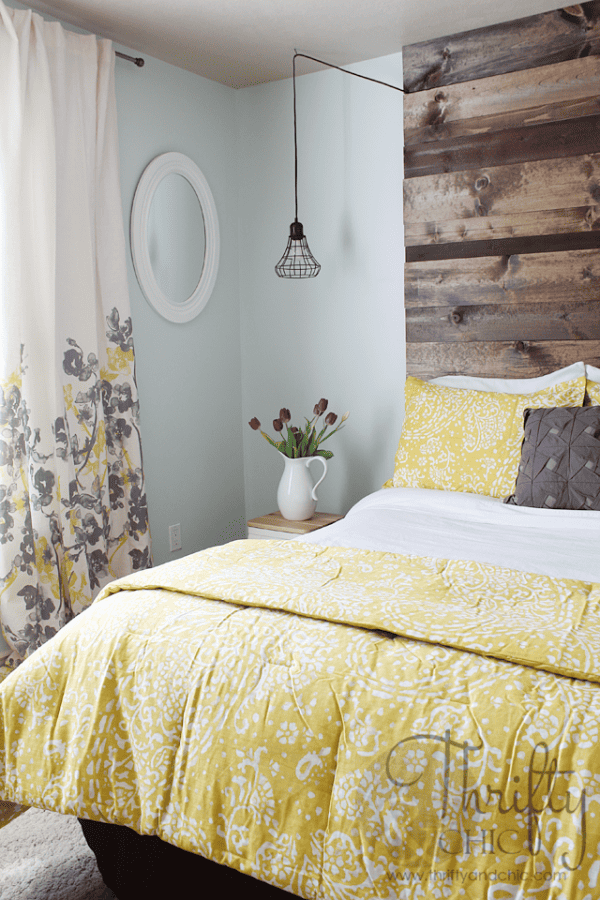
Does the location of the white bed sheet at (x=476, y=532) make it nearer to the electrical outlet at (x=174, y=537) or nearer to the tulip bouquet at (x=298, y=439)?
the tulip bouquet at (x=298, y=439)

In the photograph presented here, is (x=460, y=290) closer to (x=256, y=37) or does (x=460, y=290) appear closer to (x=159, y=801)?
(x=256, y=37)

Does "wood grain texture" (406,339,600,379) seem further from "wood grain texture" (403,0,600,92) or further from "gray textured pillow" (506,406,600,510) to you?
"wood grain texture" (403,0,600,92)

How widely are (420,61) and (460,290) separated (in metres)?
0.97

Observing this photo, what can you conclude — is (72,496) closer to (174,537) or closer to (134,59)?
(174,537)

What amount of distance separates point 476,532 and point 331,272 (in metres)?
1.74

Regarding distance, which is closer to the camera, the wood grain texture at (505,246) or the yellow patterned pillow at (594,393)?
the yellow patterned pillow at (594,393)

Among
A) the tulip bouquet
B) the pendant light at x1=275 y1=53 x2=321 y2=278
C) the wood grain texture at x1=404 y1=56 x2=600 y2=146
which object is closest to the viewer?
the wood grain texture at x1=404 y1=56 x2=600 y2=146

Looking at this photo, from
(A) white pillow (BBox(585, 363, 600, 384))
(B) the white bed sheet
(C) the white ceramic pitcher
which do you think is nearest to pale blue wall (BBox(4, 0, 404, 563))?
(C) the white ceramic pitcher

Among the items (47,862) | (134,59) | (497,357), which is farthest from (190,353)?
(47,862)

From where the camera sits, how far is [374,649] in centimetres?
129

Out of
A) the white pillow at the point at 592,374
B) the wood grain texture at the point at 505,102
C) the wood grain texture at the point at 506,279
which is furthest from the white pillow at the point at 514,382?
the wood grain texture at the point at 505,102

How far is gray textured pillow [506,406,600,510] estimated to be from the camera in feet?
7.24

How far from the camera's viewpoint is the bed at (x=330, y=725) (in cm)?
107

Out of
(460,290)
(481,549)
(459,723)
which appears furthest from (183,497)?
(459,723)
